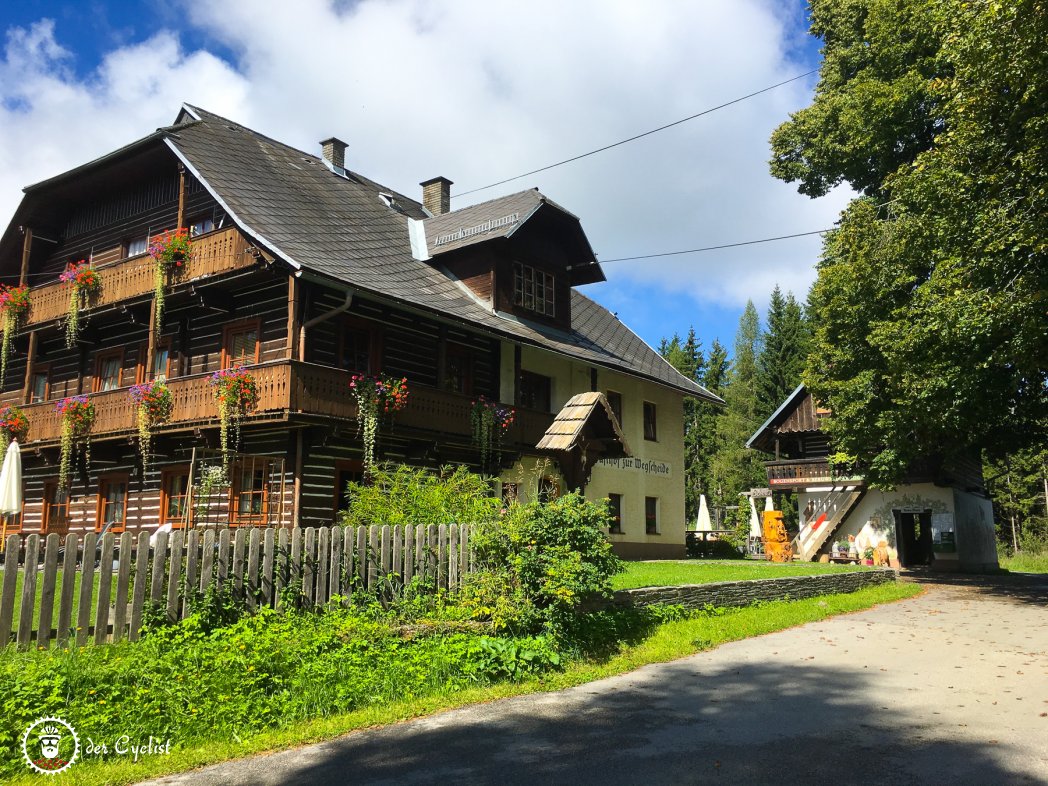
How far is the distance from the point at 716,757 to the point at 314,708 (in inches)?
130

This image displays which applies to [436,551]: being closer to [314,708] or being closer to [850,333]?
[314,708]

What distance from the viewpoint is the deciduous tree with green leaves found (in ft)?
45.8

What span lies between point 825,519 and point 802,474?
1.89 m

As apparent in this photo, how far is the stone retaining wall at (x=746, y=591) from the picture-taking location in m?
11.9

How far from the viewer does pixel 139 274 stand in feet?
65.0

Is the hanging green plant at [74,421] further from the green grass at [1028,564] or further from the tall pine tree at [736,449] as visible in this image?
the tall pine tree at [736,449]

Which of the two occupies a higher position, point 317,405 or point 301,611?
point 317,405

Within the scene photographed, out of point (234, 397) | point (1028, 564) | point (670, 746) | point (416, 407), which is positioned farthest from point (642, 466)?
point (670, 746)

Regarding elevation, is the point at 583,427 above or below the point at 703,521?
above

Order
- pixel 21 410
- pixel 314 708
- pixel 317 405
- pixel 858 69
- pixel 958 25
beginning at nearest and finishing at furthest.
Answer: pixel 314 708, pixel 958 25, pixel 317 405, pixel 21 410, pixel 858 69

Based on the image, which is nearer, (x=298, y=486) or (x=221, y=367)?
(x=298, y=486)

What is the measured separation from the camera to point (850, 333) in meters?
20.7

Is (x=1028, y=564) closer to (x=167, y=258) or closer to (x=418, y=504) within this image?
(x=418, y=504)

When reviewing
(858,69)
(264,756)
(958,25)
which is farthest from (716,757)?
(858,69)
